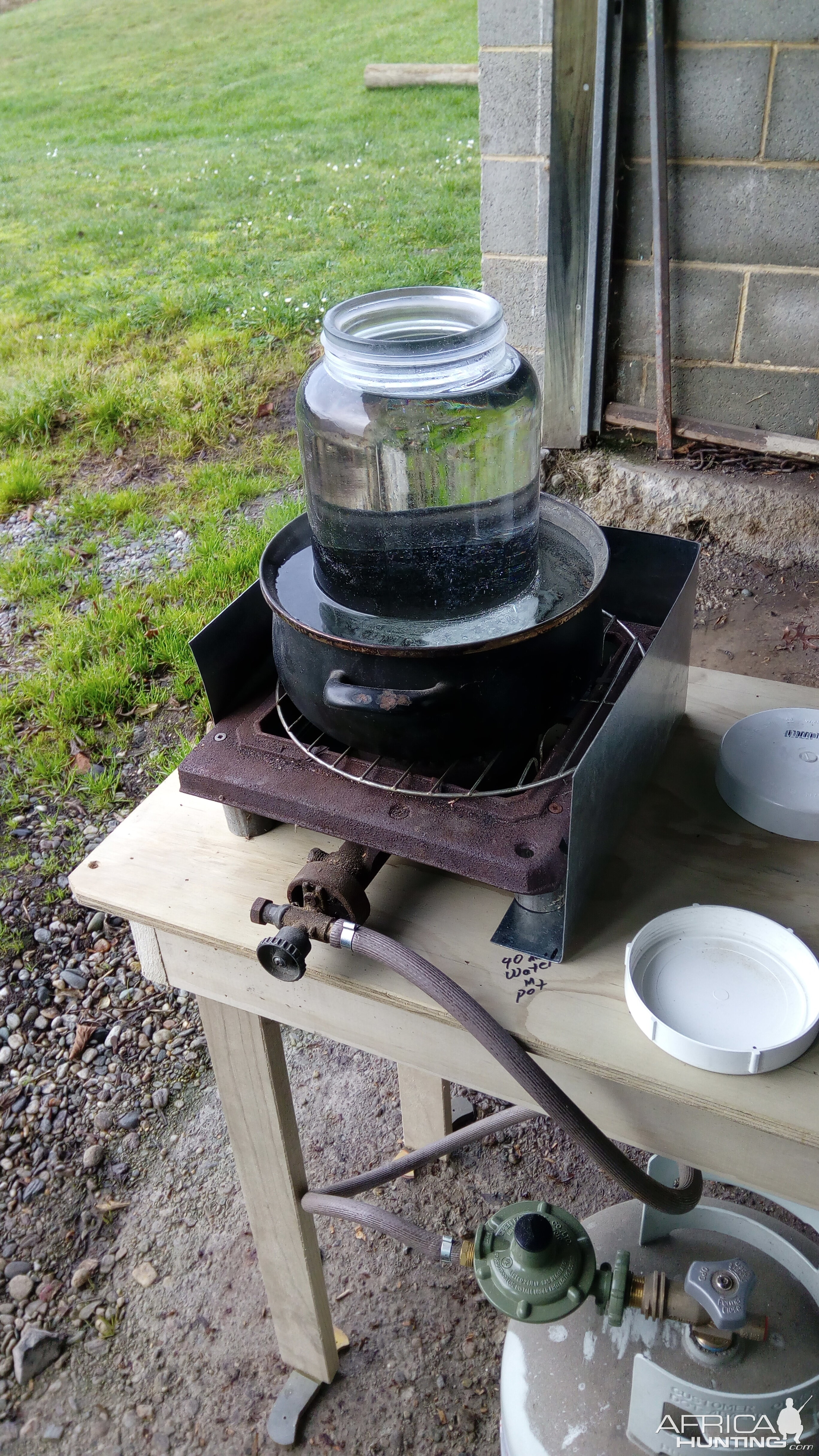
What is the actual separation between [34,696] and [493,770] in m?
2.16

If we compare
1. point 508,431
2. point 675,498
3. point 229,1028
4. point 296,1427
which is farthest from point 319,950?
point 675,498

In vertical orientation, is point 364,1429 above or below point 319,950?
below

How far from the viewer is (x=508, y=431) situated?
1.29 m

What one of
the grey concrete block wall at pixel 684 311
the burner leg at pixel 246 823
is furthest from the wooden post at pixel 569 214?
the burner leg at pixel 246 823

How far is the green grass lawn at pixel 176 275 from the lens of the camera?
10.5 feet

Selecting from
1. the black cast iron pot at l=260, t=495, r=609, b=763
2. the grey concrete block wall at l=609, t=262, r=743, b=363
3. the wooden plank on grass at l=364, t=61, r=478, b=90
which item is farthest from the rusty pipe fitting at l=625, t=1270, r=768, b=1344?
the wooden plank on grass at l=364, t=61, r=478, b=90

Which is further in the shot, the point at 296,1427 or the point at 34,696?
the point at 34,696

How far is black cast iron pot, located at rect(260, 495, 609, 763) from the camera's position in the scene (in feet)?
3.34

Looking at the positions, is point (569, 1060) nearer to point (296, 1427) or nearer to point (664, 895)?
point (664, 895)

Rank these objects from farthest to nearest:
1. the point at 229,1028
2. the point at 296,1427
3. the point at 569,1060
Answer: the point at 296,1427 → the point at 229,1028 → the point at 569,1060

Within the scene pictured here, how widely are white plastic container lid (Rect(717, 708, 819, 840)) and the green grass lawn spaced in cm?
183

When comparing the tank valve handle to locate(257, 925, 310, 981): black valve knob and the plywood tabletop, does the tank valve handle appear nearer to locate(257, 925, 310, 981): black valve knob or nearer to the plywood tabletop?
the plywood tabletop

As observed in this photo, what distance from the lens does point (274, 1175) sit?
1.41m

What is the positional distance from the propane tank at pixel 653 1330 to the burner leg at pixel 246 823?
516mm
